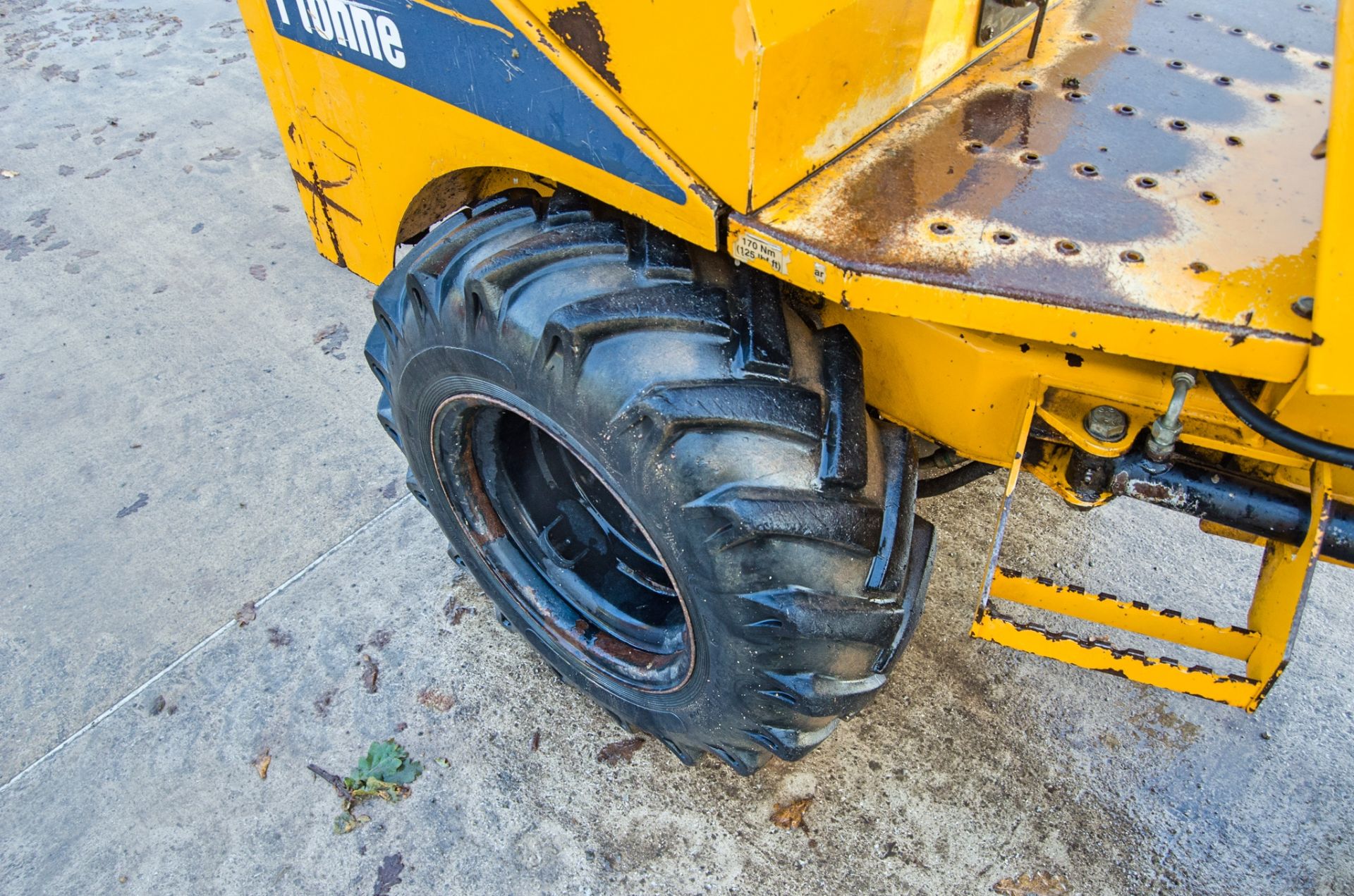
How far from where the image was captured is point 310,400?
10.6 feet

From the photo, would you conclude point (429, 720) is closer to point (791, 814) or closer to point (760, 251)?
point (791, 814)

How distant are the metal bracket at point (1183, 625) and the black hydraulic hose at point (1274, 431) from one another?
0.59 feet

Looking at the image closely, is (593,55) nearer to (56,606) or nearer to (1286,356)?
(1286,356)

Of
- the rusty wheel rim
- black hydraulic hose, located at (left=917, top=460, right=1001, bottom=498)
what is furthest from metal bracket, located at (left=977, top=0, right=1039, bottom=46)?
the rusty wheel rim

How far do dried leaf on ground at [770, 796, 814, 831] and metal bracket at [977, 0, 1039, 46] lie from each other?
5.60 ft

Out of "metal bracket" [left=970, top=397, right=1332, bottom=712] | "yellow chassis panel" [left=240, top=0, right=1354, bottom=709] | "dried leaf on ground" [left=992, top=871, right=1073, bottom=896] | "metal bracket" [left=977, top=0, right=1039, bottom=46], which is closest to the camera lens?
"yellow chassis panel" [left=240, top=0, right=1354, bottom=709]

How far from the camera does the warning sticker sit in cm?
134

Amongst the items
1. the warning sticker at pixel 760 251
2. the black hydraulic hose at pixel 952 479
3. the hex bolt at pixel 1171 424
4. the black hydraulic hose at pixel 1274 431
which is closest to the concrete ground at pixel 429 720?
the black hydraulic hose at pixel 952 479

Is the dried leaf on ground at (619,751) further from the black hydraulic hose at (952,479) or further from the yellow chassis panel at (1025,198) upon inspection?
the yellow chassis panel at (1025,198)

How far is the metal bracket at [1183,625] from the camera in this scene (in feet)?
4.74

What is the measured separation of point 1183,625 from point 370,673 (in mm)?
1936

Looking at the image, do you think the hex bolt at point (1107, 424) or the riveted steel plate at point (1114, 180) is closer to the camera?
the riveted steel plate at point (1114, 180)

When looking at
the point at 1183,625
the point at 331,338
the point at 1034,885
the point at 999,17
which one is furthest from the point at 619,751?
the point at 331,338

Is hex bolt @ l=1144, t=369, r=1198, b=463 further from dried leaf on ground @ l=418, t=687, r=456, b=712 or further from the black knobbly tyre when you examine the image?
dried leaf on ground @ l=418, t=687, r=456, b=712
